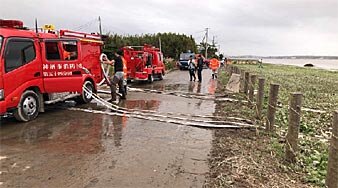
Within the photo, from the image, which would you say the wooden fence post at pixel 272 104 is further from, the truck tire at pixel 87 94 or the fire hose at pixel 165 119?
the truck tire at pixel 87 94

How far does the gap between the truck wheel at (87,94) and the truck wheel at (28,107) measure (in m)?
2.37

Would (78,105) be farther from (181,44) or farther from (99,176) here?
(181,44)

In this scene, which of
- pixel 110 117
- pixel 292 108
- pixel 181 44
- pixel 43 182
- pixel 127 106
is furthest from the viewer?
pixel 181 44

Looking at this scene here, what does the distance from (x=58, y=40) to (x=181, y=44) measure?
4611 centimetres

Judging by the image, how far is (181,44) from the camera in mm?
54719

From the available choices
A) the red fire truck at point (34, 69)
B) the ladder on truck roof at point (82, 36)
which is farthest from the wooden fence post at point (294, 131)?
the ladder on truck roof at point (82, 36)

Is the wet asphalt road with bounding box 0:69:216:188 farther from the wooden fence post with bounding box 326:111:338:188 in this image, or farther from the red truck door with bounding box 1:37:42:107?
the wooden fence post with bounding box 326:111:338:188

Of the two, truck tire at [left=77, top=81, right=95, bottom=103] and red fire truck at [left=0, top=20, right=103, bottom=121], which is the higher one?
red fire truck at [left=0, top=20, right=103, bottom=121]

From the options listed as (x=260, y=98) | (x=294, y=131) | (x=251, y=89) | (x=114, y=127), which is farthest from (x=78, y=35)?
(x=294, y=131)

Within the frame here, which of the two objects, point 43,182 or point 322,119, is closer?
point 43,182

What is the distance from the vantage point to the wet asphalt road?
15.6ft

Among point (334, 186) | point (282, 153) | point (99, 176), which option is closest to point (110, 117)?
point (99, 176)

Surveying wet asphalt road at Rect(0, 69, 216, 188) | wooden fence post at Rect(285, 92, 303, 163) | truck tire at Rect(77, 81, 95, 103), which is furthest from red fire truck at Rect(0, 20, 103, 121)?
wooden fence post at Rect(285, 92, 303, 163)

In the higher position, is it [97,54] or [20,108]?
[97,54]
